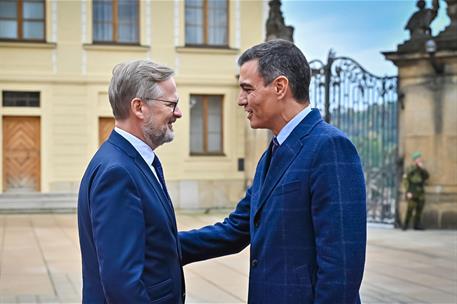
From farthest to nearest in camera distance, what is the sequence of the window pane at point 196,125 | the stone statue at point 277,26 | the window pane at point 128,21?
the window pane at point 196,125
the window pane at point 128,21
the stone statue at point 277,26

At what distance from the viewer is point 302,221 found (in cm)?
326

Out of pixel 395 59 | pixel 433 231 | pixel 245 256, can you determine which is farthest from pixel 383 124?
pixel 245 256

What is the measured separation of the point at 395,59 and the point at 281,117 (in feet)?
45.2

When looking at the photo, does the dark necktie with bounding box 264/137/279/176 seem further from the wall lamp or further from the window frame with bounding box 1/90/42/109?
the window frame with bounding box 1/90/42/109

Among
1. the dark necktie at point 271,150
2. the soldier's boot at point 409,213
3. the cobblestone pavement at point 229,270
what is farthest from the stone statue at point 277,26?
the dark necktie at point 271,150

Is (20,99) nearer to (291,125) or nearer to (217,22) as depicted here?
(217,22)

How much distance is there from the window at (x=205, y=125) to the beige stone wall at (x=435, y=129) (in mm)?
8351

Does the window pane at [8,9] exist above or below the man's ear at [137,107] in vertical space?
above

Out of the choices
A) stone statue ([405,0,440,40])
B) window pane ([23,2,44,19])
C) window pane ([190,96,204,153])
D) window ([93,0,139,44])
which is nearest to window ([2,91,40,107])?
window pane ([23,2,44,19])

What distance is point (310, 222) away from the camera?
3266 mm

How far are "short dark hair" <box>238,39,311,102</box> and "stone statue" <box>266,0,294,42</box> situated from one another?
17.8m

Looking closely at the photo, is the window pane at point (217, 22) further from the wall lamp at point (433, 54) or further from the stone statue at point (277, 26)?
the wall lamp at point (433, 54)

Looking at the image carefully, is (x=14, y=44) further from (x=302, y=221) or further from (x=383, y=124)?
(x=302, y=221)

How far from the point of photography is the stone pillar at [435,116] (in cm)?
1605
